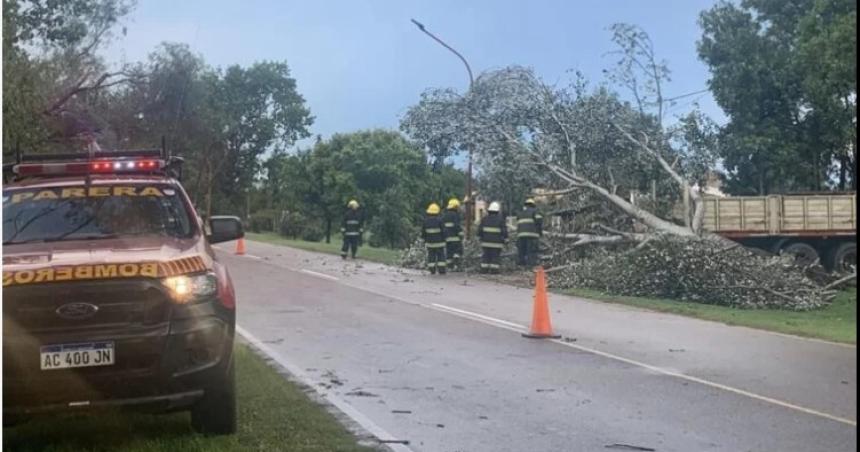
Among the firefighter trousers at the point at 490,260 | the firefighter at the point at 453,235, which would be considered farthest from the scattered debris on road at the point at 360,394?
the firefighter at the point at 453,235

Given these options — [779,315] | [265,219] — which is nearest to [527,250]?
[779,315]

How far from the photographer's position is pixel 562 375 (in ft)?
31.3

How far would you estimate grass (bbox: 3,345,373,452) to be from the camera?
616cm

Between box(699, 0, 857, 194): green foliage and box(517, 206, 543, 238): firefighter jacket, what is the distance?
474 cm

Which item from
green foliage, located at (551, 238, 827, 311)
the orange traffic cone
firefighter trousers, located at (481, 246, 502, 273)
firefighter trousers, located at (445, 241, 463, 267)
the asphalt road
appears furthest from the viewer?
firefighter trousers, located at (445, 241, 463, 267)

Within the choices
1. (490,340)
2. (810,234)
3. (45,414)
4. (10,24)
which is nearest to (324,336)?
(490,340)

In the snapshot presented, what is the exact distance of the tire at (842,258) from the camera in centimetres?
2365

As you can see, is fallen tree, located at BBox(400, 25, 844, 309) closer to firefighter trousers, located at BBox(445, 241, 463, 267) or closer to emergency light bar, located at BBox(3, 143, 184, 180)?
firefighter trousers, located at BBox(445, 241, 463, 267)

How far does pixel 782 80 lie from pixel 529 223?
7.27 metres

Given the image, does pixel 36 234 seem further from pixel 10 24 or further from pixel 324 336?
pixel 10 24

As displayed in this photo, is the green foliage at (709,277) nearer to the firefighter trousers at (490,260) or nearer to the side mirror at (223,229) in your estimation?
the firefighter trousers at (490,260)

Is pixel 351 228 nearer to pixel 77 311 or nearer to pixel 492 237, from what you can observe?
pixel 492 237

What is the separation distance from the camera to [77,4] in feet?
83.6

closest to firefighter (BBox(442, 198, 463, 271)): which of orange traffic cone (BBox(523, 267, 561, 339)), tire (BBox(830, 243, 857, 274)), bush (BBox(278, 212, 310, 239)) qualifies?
tire (BBox(830, 243, 857, 274))
